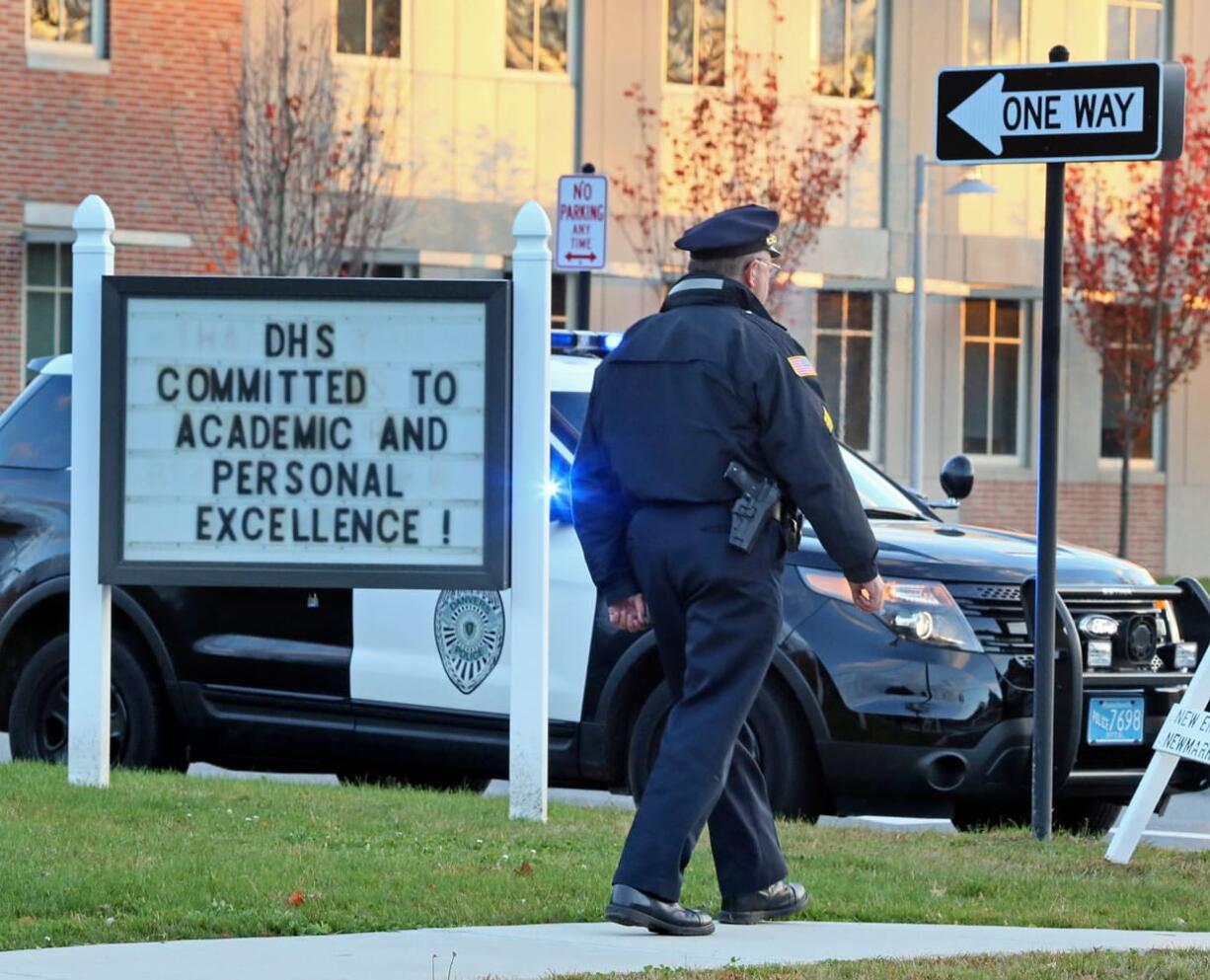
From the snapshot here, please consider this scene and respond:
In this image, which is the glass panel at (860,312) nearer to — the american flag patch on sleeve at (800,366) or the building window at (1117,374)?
the building window at (1117,374)

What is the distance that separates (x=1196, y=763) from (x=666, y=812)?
10.9 feet

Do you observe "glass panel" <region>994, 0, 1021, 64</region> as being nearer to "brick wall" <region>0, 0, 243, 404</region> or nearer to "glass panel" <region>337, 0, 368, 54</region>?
"glass panel" <region>337, 0, 368, 54</region>

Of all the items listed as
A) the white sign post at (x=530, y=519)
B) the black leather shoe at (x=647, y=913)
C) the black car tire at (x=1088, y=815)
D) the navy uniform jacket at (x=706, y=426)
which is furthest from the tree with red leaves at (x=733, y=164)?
the black leather shoe at (x=647, y=913)

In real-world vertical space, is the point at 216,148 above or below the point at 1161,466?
above

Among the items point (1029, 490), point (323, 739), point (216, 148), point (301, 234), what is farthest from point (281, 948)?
point (1029, 490)

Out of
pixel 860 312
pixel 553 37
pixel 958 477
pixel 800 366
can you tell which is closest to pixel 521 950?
pixel 800 366

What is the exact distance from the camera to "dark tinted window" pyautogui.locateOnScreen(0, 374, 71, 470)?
10266 millimetres

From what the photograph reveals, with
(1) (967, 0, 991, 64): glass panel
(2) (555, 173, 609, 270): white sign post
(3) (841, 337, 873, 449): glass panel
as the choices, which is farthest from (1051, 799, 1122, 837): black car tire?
(1) (967, 0, 991, 64): glass panel

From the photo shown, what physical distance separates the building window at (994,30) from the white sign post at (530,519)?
20173 mm

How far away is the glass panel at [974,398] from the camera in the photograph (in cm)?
2831

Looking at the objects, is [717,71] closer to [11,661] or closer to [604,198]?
[604,198]

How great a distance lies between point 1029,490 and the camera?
28.5 metres

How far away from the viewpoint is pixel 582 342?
410 inches

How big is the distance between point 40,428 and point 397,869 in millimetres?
3827
